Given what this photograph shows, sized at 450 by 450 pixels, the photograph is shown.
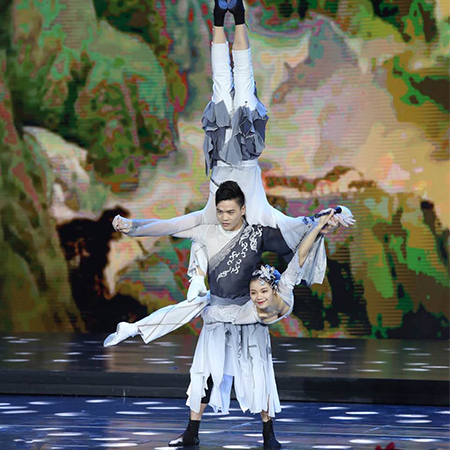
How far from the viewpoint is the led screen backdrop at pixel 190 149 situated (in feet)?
27.4

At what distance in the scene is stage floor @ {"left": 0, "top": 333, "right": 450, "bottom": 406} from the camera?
575 centimetres

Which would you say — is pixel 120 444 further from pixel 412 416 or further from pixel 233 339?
pixel 412 416

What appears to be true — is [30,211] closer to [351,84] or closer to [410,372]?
[351,84]

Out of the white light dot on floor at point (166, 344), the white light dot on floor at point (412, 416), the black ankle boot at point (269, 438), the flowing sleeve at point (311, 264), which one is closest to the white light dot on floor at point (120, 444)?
the black ankle boot at point (269, 438)

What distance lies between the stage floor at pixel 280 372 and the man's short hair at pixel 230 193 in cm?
180

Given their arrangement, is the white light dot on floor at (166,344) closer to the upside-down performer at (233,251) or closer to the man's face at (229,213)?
the upside-down performer at (233,251)

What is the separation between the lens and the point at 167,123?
8680 mm

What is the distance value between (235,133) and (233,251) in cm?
51

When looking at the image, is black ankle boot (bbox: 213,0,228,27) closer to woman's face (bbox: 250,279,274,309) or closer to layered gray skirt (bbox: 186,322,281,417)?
woman's face (bbox: 250,279,274,309)

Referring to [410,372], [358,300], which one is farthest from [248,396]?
[358,300]

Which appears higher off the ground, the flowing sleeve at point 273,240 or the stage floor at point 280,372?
the flowing sleeve at point 273,240

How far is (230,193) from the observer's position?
430cm

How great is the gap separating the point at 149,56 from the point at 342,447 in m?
5.09

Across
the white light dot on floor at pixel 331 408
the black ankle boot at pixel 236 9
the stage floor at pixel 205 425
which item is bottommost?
the white light dot on floor at pixel 331 408
